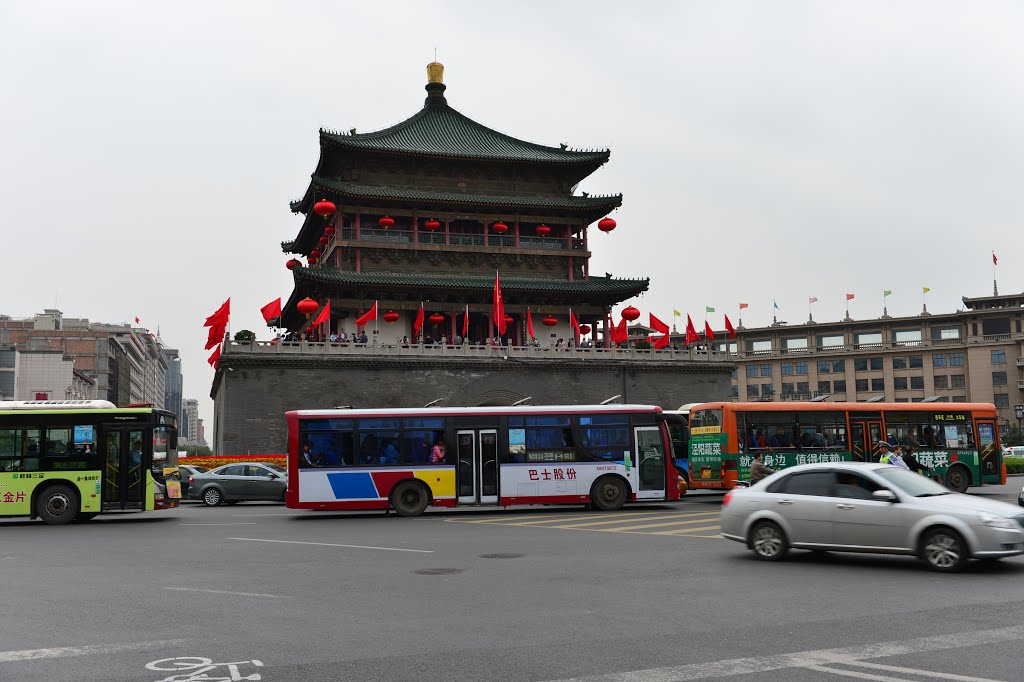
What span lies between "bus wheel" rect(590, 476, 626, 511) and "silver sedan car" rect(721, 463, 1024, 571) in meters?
8.45

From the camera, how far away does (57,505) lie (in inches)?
728

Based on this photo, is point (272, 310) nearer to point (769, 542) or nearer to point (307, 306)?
point (307, 306)

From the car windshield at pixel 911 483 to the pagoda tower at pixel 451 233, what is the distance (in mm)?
31152

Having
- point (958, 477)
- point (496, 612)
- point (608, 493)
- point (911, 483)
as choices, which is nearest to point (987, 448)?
point (958, 477)

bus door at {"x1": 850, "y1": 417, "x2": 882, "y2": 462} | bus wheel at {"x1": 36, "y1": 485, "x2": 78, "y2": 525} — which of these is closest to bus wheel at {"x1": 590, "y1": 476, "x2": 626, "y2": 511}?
bus door at {"x1": 850, "y1": 417, "x2": 882, "y2": 462}

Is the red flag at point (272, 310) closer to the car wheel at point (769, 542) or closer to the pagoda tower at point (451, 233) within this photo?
the pagoda tower at point (451, 233)

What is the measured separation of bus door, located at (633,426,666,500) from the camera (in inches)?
806

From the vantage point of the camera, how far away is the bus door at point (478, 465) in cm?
2016

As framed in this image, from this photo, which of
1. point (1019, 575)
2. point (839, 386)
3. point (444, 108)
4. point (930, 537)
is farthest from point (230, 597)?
point (839, 386)

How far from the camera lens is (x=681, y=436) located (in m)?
25.2

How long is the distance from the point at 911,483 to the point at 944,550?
977mm

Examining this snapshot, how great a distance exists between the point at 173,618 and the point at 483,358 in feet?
105

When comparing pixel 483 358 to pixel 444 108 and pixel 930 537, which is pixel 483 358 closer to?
pixel 444 108

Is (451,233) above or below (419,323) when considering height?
above
